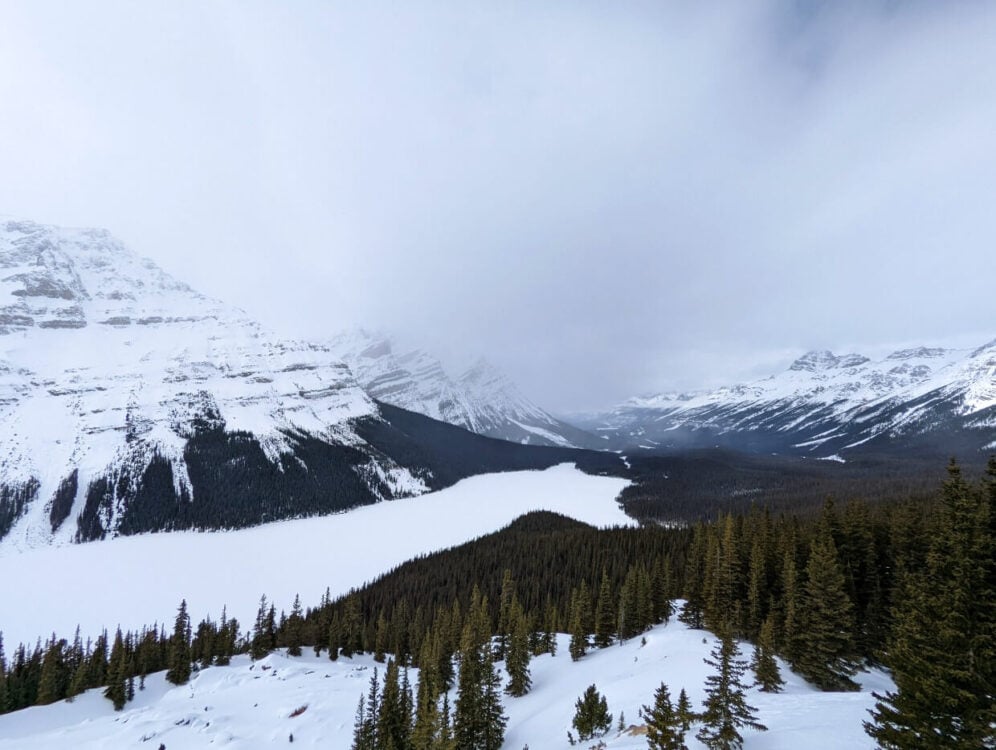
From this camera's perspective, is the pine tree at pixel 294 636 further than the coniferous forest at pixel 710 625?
Yes

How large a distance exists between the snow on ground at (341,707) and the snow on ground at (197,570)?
46.4 m

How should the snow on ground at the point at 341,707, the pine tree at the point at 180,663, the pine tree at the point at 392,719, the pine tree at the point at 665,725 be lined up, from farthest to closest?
the pine tree at the point at 180,663, the pine tree at the point at 392,719, the snow on ground at the point at 341,707, the pine tree at the point at 665,725

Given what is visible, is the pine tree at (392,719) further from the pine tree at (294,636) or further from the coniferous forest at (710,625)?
the pine tree at (294,636)

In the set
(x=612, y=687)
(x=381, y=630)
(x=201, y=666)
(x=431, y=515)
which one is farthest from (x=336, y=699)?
(x=431, y=515)

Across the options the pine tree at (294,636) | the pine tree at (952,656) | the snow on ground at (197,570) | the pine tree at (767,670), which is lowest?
the snow on ground at (197,570)

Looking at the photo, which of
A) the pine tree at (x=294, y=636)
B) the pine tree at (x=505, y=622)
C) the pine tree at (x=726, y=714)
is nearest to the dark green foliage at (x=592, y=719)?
the pine tree at (x=726, y=714)

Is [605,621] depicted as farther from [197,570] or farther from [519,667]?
[197,570]

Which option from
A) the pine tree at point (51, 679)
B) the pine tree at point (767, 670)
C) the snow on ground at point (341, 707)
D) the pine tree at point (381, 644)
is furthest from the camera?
the pine tree at point (381, 644)

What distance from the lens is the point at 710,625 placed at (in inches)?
1876

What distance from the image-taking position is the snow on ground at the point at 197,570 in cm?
9969

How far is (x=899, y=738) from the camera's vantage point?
15.2m

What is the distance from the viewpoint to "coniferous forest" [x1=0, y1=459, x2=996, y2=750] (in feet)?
49.7

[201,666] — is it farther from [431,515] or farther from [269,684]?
[431,515]

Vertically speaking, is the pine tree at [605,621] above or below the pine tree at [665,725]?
below
